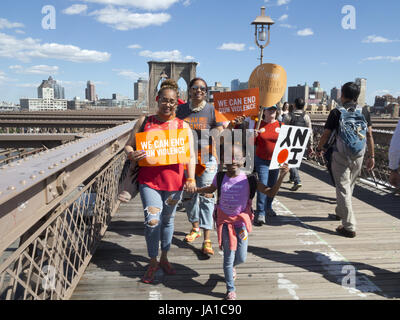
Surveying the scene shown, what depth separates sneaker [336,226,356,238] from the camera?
4324 millimetres

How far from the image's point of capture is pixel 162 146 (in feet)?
9.82

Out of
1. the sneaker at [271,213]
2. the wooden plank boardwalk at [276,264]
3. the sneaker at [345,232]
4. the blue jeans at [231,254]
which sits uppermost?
the blue jeans at [231,254]

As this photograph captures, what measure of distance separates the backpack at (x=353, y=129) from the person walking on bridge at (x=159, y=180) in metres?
2.09

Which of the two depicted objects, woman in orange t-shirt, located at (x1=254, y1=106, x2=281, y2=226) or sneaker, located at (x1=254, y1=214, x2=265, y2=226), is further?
sneaker, located at (x1=254, y1=214, x2=265, y2=226)

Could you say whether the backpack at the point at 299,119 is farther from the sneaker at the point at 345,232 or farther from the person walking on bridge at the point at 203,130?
the person walking on bridge at the point at 203,130

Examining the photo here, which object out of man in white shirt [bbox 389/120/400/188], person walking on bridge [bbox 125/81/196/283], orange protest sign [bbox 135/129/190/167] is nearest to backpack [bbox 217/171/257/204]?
person walking on bridge [bbox 125/81/196/283]

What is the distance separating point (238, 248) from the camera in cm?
293

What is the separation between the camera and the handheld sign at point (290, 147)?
2773 mm

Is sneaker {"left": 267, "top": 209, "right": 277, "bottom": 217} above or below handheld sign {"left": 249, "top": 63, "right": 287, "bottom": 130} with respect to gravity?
below

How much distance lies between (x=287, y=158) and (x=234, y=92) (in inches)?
64.1

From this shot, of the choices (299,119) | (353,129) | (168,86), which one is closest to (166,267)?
(168,86)

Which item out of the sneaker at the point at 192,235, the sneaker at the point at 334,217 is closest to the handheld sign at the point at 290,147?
the sneaker at the point at 192,235

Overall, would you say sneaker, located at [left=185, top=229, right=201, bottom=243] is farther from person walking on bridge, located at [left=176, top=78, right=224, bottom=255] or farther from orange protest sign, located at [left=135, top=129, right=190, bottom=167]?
orange protest sign, located at [left=135, top=129, right=190, bottom=167]
